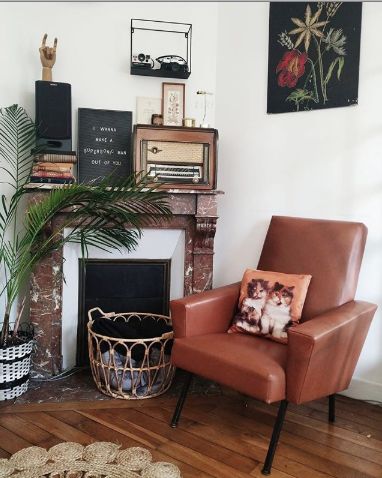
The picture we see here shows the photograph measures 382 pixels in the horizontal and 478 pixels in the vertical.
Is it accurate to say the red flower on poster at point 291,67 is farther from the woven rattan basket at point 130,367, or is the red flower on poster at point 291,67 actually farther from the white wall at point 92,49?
the woven rattan basket at point 130,367

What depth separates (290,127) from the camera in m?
2.69

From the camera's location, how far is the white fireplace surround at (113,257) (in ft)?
8.98

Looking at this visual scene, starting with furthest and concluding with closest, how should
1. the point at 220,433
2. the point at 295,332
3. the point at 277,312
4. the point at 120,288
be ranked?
the point at 120,288
the point at 277,312
the point at 220,433
the point at 295,332

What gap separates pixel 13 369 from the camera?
2.37 meters

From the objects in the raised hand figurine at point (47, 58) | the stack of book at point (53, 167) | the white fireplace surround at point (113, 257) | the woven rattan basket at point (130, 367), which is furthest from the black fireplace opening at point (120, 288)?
the raised hand figurine at point (47, 58)

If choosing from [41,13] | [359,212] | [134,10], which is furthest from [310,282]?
[41,13]

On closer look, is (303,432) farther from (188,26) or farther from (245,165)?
(188,26)

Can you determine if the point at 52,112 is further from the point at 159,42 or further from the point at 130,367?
the point at 130,367

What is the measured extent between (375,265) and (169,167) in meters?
1.27

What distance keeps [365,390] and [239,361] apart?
1002 millimetres

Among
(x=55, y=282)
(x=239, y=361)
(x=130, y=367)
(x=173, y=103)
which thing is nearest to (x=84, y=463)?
(x=130, y=367)

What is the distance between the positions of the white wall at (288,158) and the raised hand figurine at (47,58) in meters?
1.03

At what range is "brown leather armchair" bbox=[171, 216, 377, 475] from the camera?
178 cm

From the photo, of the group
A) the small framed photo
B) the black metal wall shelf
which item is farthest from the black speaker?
the small framed photo
